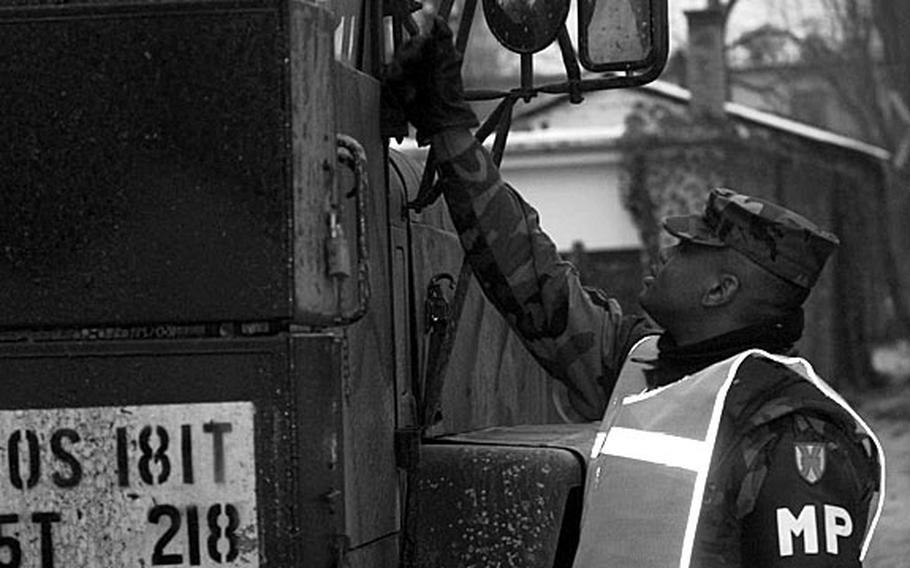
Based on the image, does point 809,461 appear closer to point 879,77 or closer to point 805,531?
point 805,531

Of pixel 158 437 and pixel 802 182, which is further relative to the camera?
pixel 802 182

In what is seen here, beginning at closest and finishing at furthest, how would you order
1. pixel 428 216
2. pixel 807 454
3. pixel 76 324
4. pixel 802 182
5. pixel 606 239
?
pixel 76 324, pixel 807 454, pixel 428 216, pixel 606 239, pixel 802 182

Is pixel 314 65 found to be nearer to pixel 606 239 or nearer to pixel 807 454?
pixel 807 454

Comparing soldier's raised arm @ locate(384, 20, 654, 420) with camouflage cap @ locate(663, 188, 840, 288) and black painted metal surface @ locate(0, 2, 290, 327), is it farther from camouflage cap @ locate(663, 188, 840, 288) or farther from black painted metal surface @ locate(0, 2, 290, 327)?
black painted metal surface @ locate(0, 2, 290, 327)

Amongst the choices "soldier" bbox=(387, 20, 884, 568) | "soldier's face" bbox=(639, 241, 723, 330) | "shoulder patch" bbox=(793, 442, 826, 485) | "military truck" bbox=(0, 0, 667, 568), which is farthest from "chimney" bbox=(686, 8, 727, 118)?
"military truck" bbox=(0, 0, 667, 568)

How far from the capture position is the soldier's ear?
359 cm

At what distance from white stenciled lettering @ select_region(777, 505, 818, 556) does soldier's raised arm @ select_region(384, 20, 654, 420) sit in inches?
39.6

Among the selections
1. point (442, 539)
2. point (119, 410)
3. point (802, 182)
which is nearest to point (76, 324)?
point (119, 410)

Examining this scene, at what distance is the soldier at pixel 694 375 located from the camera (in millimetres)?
3285

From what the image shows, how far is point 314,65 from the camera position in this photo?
2998mm

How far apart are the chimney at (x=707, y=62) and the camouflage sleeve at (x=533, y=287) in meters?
21.5

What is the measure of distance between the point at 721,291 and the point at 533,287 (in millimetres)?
588

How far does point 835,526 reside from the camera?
3248mm

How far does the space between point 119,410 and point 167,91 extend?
0.50 meters
